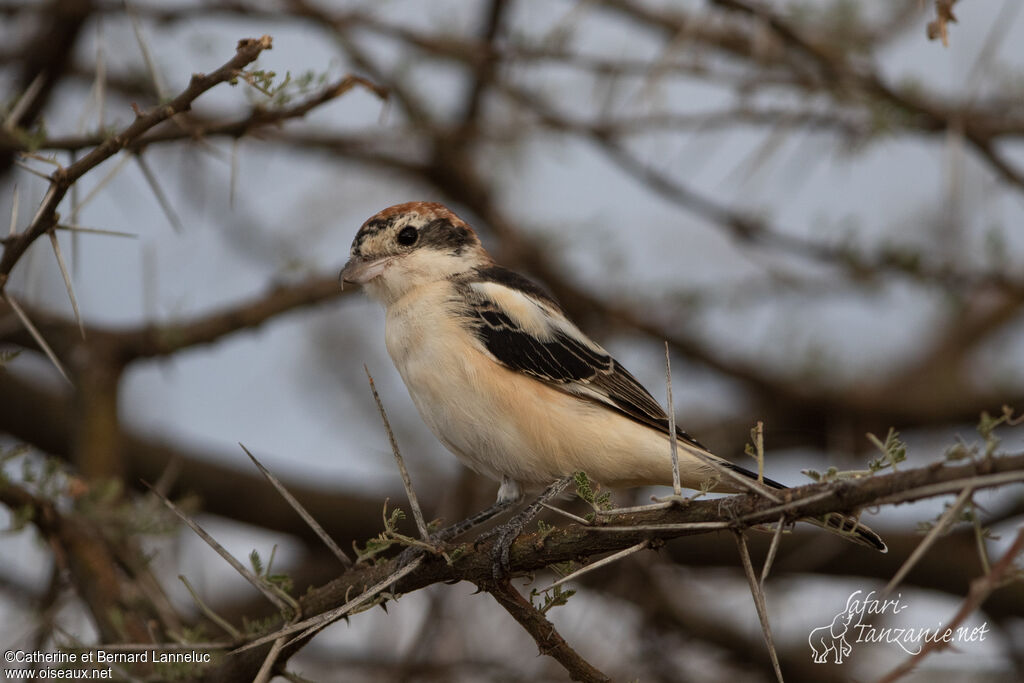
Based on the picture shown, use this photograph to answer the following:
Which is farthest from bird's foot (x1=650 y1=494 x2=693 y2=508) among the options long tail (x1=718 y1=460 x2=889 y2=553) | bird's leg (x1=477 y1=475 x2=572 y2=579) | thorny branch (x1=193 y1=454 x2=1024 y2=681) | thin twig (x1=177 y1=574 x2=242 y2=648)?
thin twig (x1=177 y1=574 x2=242 y2=648)

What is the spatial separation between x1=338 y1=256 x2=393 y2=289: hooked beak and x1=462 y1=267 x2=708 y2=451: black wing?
0.38m

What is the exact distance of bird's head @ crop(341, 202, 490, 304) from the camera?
4332mm

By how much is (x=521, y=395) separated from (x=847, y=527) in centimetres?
145

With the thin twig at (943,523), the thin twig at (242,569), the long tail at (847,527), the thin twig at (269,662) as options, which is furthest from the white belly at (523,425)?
the thin twig at (943,523)

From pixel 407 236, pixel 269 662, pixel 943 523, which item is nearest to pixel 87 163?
pixel 269 662

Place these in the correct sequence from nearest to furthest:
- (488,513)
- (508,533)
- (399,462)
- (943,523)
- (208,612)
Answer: (943,523) < (399,462) < (208,612) < (508,533) < (488,513)

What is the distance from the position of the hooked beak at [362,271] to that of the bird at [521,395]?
0.03 feet

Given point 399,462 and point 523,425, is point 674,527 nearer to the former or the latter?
point 399,462

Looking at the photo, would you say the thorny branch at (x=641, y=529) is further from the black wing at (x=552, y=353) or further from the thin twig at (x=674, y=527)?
the black wing at (x=552, y=353)

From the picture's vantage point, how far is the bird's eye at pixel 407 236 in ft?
14.6

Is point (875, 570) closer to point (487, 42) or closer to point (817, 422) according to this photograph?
point (817, 422)

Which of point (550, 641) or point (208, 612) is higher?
point (550, 641)

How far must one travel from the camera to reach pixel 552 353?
395 centimetres

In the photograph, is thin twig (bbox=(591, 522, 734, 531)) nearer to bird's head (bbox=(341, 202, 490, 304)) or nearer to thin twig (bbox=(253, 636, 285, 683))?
thin twig (bbox=(253, 636, 285, 683))
